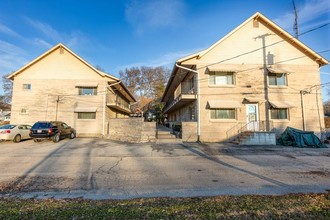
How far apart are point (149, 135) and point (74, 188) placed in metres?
9.60

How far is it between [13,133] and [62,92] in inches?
244

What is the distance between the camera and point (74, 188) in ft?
16.3

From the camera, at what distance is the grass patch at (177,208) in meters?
3.18

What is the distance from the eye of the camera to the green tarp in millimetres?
13057

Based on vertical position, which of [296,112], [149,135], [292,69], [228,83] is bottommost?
[149,135]

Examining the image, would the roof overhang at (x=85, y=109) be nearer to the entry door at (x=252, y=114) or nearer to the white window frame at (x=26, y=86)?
the white window frame at (x=26, y=86)

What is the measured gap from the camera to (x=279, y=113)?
616 inches

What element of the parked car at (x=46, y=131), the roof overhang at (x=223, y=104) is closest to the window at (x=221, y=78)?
the roof overhang at (x=223, y=104)

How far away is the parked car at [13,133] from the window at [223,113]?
645 inches

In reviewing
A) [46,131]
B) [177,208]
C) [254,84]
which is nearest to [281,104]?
[254,84]

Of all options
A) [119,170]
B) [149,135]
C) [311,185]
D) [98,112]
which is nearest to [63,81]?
[98,112]

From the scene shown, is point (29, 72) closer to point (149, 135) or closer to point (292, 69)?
point (149, 135)

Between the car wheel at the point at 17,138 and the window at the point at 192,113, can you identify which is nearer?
the car wheel at the point at 17,138

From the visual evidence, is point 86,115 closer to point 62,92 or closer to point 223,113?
point 62,92
